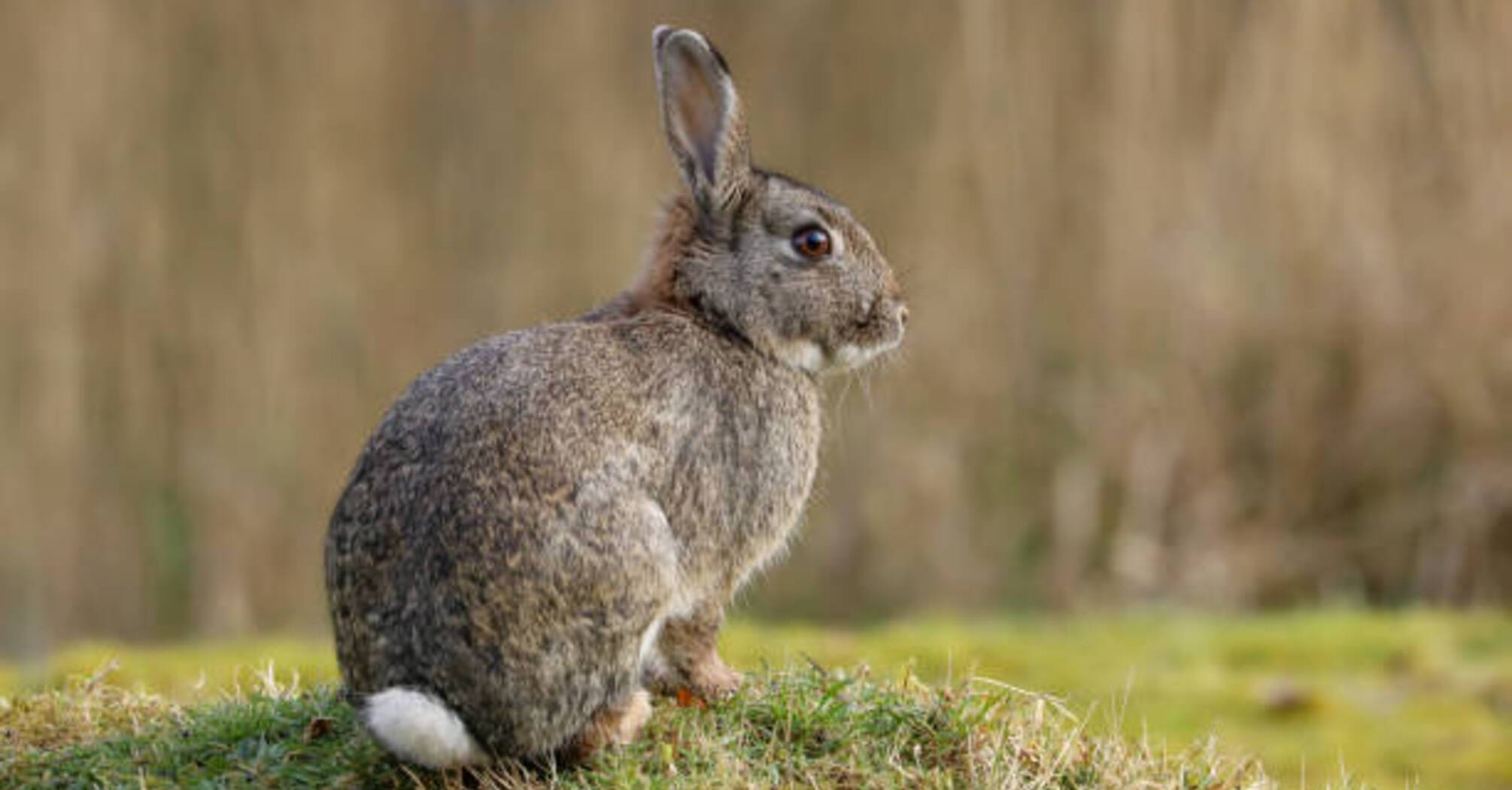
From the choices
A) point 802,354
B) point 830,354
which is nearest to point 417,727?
point 802,354

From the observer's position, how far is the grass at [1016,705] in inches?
186

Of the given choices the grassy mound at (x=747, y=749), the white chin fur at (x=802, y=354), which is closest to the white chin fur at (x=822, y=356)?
the white chin fur at (x=802, y=354)

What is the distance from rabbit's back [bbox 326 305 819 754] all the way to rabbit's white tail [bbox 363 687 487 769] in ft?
0.23

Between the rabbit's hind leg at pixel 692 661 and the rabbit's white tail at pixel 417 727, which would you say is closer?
the rabbit's white tail at pixel 417 727

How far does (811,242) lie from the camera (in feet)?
18.4

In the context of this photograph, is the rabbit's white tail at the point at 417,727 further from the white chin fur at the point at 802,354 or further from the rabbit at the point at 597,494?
the white chin fur at the point at 802,354

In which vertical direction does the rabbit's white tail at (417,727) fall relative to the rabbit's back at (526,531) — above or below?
below

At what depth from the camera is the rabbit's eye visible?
5590 millimetres

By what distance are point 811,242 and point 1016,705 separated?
1402mm

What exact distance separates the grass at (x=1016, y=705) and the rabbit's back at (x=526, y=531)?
0.27m

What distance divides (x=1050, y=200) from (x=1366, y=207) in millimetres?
1827

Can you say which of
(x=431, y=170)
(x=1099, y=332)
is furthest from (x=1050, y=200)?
(x=431, y=170)

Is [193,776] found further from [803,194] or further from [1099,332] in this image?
[1099,332]

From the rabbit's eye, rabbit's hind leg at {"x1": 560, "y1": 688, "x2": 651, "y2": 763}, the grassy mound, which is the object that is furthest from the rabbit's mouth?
rabbit's hind leg at {"x1": 560, "y1": 688, "x2": 651, "y2": 763}
